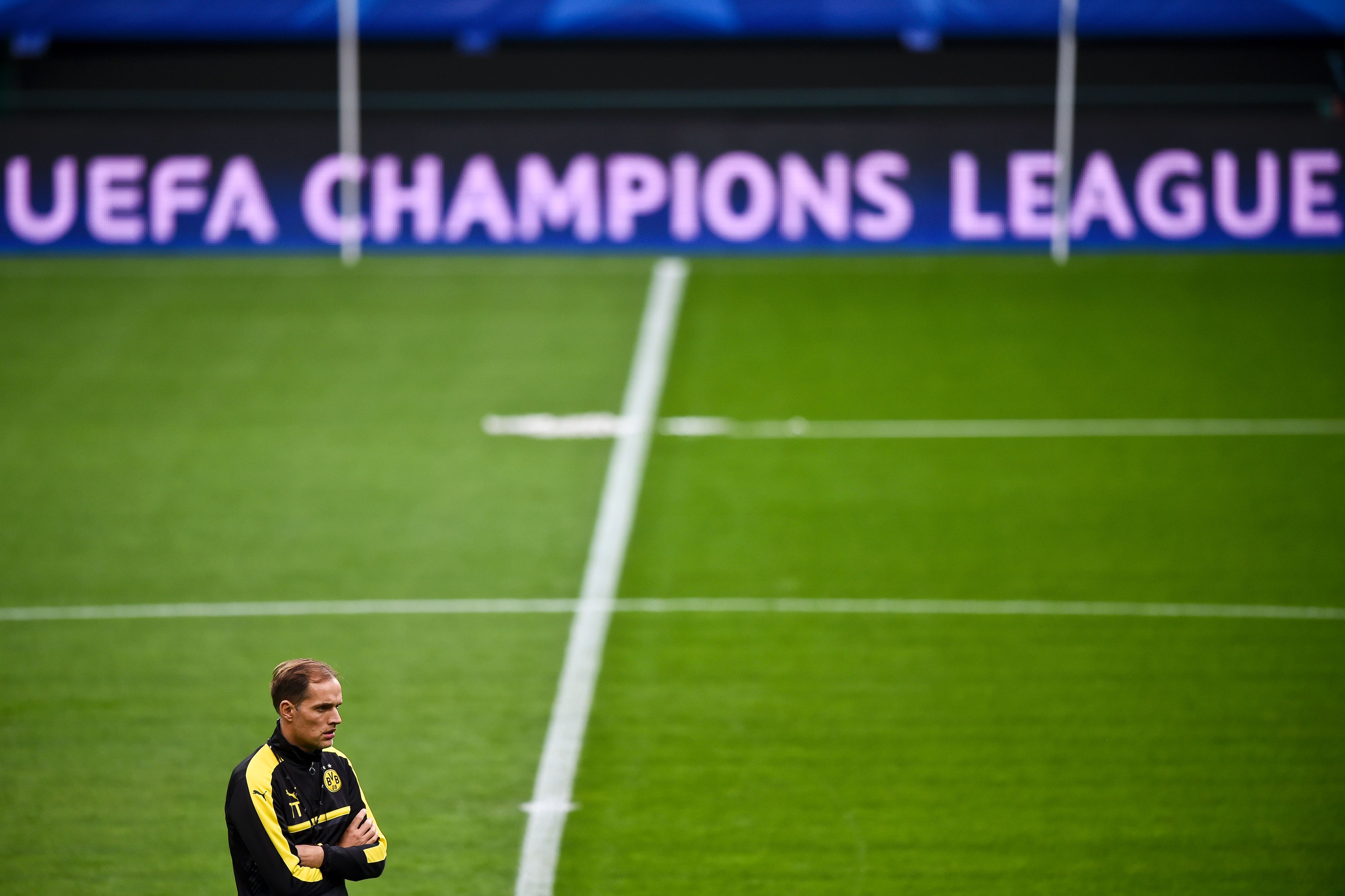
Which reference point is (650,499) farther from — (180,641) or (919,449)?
(180,641)

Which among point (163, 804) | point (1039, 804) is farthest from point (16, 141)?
point (1039, 804)

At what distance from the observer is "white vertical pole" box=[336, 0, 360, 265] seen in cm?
1472

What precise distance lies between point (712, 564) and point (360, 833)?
5154 mm

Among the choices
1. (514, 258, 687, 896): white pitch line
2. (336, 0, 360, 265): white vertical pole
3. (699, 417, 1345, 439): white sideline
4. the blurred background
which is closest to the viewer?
(514, 258, 687, 896): white pitch line

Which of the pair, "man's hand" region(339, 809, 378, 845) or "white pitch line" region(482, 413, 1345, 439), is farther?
"white pitch line" region(482, 413, 1345, 439)

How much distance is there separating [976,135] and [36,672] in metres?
8.95

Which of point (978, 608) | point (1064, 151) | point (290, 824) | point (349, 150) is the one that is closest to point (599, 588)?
point (978, 608)

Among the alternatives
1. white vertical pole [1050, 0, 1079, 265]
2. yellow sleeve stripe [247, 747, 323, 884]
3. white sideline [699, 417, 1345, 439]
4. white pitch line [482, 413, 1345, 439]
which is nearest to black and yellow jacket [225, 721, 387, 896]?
yellow sleeve stripe [247, 747, 323, 884]

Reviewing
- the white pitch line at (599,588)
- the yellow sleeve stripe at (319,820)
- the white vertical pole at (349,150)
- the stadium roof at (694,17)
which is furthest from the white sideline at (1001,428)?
the yellow sleeve stripe at (319,820)

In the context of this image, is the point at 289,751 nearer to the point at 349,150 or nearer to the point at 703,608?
the point at 703,608

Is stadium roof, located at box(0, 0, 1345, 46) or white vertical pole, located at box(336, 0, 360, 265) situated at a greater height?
stadium roof, located at box(0, 0, 1345, 46)

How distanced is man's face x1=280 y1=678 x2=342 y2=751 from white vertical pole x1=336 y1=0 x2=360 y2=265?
10669mm

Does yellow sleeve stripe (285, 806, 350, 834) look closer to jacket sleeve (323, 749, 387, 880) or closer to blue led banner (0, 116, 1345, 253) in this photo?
jacket sleeve (323, 749, 387, 880)

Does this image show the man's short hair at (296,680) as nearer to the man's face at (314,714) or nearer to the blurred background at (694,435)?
the man's face at (314,714)
